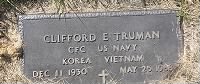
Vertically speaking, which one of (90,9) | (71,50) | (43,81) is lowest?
(43,81)

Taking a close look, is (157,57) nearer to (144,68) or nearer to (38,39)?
(144,68)

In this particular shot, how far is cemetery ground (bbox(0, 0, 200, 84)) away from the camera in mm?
4164

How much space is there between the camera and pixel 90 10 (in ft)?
13.8

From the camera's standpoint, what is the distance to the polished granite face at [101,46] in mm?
4152

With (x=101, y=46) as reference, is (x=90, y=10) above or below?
above

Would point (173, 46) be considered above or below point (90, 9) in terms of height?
below

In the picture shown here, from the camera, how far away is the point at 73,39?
416 centimetres

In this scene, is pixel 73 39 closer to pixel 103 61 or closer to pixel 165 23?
pixel 103 61

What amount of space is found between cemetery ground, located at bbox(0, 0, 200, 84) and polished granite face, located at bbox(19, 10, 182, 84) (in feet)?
0.20

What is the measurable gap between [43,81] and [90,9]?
80 cm

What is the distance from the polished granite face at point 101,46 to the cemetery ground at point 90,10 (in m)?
0.06

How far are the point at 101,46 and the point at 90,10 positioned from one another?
0.35 m

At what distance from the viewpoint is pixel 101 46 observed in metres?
4.18

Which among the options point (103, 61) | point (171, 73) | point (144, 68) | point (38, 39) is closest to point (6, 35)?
point (38, 39)
